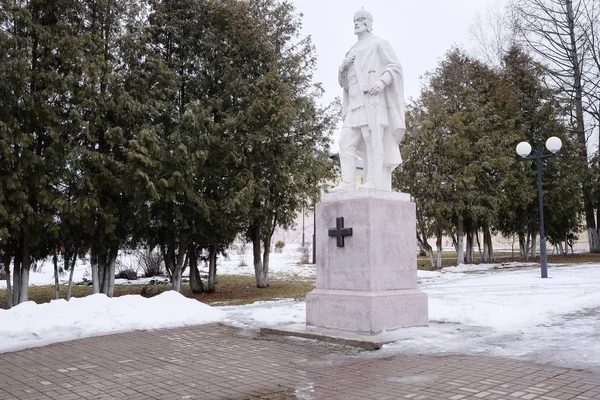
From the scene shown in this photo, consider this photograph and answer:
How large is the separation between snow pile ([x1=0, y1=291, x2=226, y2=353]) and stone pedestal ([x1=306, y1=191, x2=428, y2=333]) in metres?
2.73

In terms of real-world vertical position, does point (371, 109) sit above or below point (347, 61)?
below

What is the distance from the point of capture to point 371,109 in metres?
8.90

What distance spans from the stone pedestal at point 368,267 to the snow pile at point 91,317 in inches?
107

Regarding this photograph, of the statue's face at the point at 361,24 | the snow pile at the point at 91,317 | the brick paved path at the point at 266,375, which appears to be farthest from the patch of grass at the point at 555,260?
the brick paved path at the point at 266,375

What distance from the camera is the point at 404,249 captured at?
28.5ft

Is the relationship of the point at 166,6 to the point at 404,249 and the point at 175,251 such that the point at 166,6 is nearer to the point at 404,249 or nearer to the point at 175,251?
the point at 175,251

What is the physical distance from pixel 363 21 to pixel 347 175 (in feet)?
8.18

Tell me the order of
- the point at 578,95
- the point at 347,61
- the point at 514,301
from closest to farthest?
1. the point at 347,61
2. the point at 514,301
3. the point at 578,95

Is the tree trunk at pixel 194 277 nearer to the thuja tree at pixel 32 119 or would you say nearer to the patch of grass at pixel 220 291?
the patch of grass at pixel 220 291

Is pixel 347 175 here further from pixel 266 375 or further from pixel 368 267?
pixel 266 375

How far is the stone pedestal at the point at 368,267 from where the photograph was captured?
321 inches

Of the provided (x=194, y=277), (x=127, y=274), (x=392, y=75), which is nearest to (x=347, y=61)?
(x=392, y=75)

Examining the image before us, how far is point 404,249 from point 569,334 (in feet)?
8.27

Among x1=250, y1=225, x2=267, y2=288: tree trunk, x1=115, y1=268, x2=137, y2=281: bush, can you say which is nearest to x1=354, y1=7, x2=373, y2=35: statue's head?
x1=250, y1=225, x2=267, y2=288: tree trunk
